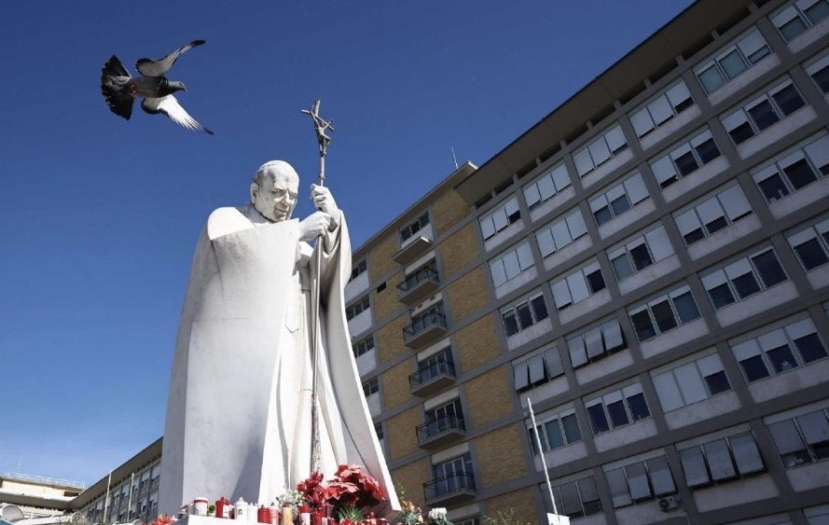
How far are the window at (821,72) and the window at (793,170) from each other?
2.24m

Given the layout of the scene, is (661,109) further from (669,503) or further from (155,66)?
(155,66)

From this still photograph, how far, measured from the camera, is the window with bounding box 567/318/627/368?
30.2 meters

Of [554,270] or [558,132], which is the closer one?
[554,270]

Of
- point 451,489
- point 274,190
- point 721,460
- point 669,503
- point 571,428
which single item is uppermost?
point 571,428

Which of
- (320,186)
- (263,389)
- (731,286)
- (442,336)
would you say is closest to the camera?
(263,389)

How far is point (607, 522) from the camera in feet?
92.1

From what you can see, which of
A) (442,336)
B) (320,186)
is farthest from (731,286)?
(320,186)

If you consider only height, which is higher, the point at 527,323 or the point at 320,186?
the point at 527,323

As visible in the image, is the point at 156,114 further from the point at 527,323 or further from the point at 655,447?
the point at 527,323

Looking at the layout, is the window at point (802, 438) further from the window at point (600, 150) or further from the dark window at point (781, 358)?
the window at point (600, 150)

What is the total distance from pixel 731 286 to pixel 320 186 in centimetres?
2288

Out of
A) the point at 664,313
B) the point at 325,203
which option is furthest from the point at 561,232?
the point at 325,203

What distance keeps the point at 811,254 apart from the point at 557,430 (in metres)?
12.9

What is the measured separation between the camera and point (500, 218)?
38344 millimetres
